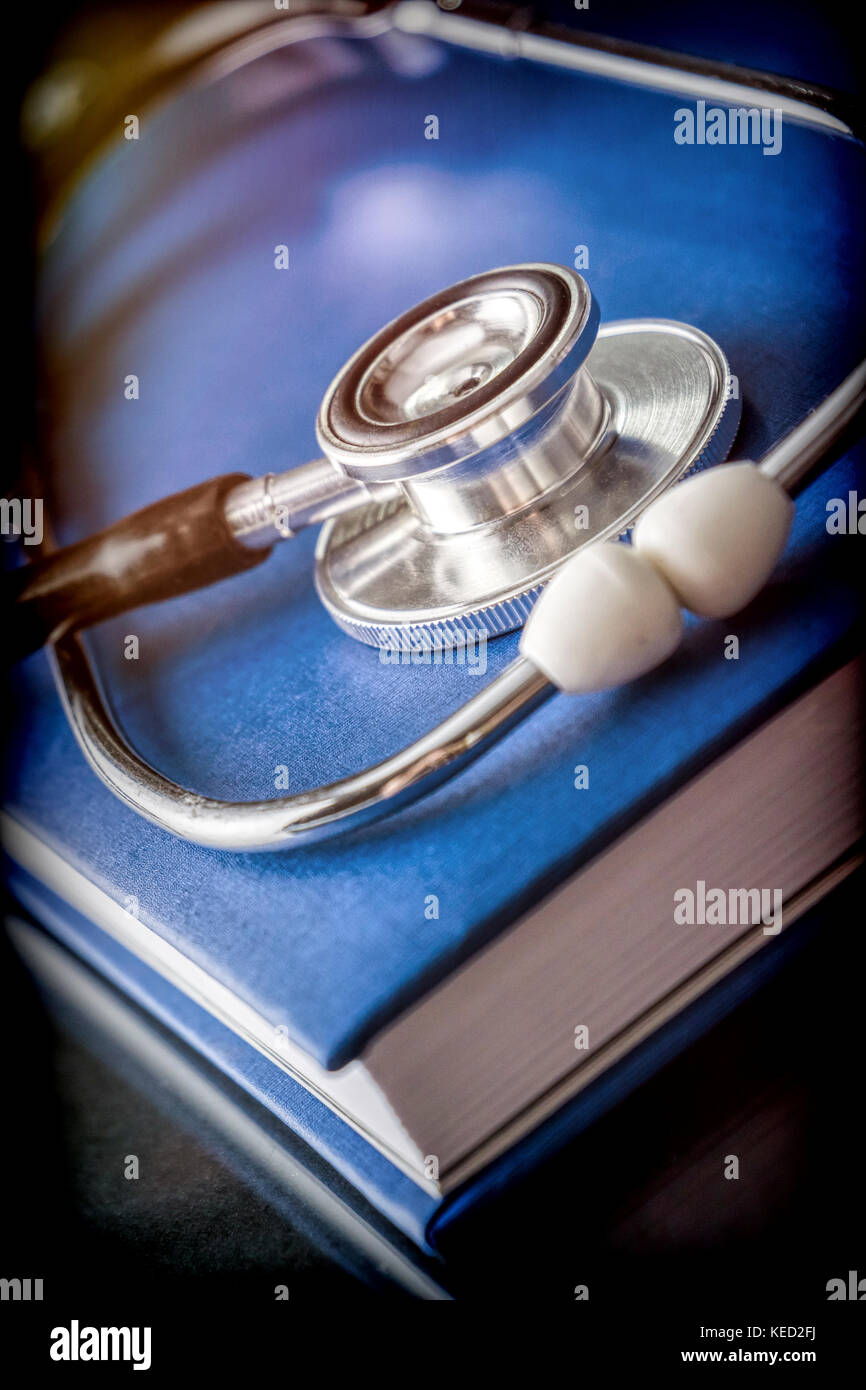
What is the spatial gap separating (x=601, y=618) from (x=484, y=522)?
A: 0.15 metres

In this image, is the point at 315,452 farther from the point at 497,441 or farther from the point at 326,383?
the point at 497,441

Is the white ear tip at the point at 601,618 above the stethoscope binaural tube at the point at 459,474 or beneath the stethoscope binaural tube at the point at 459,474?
beneath

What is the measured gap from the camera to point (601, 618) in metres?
0.48

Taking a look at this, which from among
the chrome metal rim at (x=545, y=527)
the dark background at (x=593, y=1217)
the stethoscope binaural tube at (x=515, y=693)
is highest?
the chrome metal rim at (x=545, y=527)

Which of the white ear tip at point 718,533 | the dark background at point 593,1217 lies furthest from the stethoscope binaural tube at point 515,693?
the dark background at point 593,1217

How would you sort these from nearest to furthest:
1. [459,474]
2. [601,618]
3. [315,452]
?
[601,618] → [459,474] → [315,452]

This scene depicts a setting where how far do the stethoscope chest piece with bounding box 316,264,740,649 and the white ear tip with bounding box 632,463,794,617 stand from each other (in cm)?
8

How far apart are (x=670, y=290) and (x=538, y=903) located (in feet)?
1.35

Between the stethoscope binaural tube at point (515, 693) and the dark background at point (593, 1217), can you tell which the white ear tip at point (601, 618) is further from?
the dark background at point (593, 1217)

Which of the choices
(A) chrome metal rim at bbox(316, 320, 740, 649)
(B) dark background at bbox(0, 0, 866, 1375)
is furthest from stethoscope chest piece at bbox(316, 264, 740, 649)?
(B) dark background at bbox(0, 0, 866, 1375)

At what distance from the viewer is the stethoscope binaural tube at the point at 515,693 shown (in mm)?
487

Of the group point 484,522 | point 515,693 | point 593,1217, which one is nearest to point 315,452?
point 484,522
